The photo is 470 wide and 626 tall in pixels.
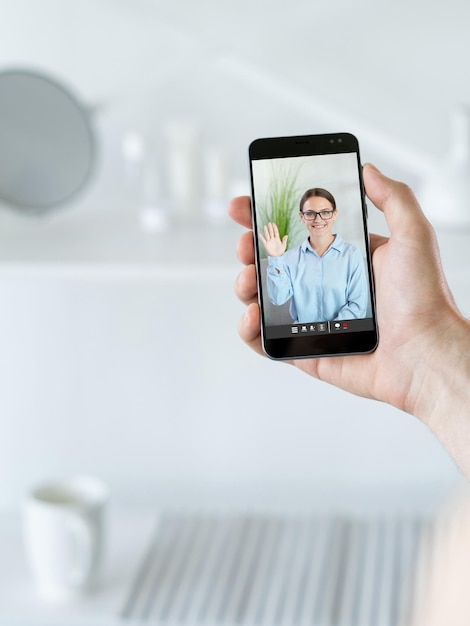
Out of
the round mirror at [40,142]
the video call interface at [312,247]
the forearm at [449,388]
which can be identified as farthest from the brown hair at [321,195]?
the round mirror at [40,142]

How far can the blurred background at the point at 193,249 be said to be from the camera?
1.06 meters

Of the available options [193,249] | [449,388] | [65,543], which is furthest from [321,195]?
[65,543]

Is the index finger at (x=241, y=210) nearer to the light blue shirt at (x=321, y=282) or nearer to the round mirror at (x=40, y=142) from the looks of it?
the light blue shirt at (x=321, y=282)

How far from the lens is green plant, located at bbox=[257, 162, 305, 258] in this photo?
709 millimetres

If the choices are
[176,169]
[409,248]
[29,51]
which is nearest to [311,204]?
[409,248]

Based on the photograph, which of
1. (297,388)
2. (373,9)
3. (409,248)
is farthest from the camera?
(297,388)

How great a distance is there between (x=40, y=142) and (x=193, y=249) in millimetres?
194

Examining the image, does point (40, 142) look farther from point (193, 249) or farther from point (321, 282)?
point (321, 282)

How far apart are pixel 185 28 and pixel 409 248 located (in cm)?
52

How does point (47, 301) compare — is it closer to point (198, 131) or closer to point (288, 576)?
point (198, 131)

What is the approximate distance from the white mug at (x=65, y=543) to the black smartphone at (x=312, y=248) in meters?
0.46

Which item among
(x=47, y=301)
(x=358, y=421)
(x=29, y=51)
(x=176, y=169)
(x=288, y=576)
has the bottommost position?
(x=288, y=576)

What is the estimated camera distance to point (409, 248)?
68cm

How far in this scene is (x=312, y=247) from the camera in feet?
2.33
